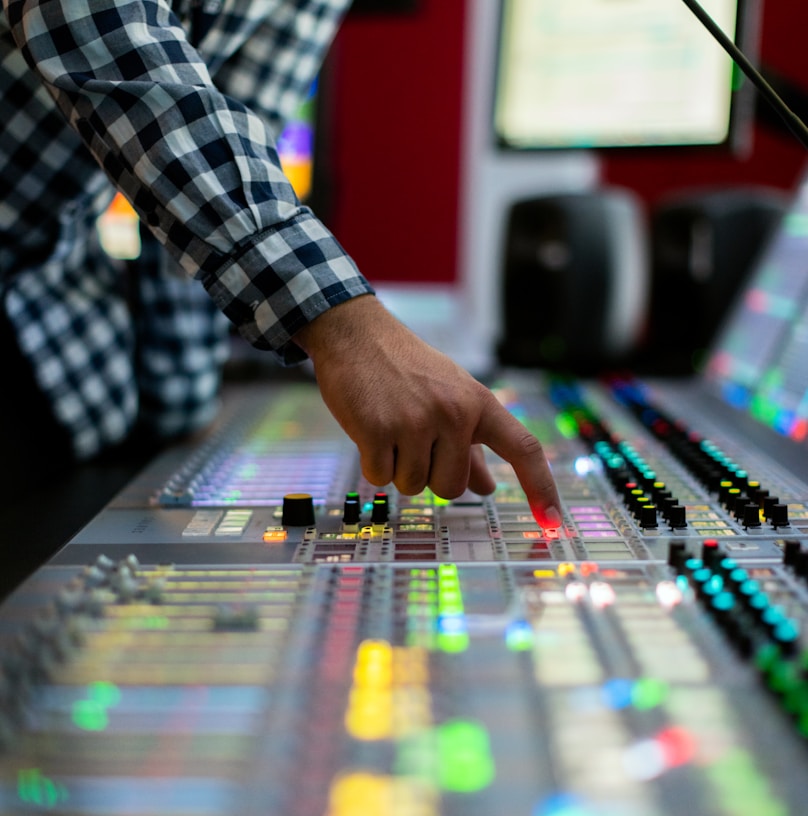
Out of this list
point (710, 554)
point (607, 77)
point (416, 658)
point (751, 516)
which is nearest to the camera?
point (416, 658)

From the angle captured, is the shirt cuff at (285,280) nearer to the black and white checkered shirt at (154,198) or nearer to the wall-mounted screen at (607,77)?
the black and white checkered shirt at (154,198)

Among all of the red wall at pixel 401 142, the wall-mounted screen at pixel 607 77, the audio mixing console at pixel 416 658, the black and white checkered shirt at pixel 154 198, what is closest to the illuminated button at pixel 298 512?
the audio mixing console at pixel 416 658

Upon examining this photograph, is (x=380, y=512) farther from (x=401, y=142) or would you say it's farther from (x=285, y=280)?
(x=401, y=142)

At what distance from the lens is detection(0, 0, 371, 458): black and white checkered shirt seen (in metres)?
0.72

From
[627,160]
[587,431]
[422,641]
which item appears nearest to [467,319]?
[627,160]

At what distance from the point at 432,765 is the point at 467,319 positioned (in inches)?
102

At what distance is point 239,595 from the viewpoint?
562 millimetres

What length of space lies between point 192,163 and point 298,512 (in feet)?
0.95

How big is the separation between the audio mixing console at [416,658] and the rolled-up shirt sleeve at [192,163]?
0.55 ft

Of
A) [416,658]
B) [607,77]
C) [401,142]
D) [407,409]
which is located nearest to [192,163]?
[407,409]

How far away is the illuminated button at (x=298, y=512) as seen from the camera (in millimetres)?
715

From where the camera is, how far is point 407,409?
674 mm

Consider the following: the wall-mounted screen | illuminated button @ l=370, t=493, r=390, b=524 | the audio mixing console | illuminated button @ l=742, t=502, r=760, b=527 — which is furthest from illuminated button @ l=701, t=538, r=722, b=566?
the wall-mounted screen

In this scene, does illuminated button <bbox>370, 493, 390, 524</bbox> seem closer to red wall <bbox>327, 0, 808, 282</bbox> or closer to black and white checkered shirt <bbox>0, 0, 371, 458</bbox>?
black and white checkered shirt <bbox>0, 0, 371, 458</bbox>
